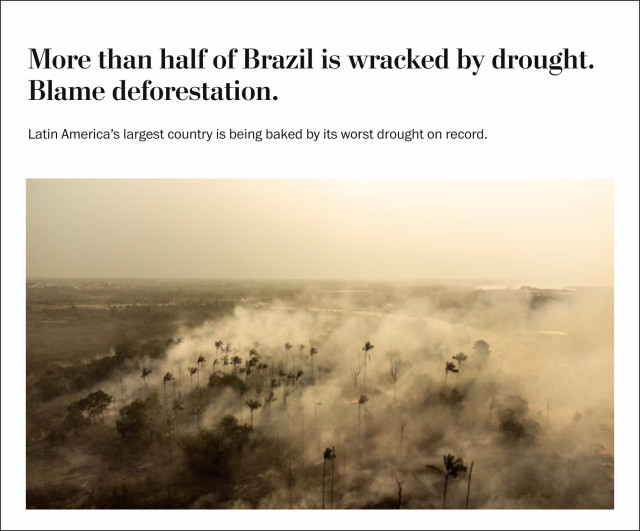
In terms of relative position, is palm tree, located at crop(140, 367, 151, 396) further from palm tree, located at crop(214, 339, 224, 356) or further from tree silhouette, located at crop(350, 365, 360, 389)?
tree silhouette, located at crop(350, 365, 360, 389)

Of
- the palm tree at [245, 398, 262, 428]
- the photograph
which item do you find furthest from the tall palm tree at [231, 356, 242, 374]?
the palm tree at [245, 398, 262, 428]

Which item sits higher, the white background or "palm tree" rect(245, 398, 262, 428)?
the white background

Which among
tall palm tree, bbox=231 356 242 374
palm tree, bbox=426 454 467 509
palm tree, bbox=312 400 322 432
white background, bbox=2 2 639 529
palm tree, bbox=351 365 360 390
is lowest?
palm tree, bbox=426 454 467 509

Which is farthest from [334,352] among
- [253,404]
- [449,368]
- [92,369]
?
[92,369]

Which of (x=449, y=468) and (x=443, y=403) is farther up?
(x=443, y=403)

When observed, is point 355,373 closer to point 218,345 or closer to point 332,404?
point 332,404

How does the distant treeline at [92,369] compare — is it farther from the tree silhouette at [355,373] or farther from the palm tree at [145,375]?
the tree silhouette at [355,373]

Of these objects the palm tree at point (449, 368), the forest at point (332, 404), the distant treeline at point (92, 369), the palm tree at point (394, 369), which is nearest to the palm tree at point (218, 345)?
the forest at point (332, 404)
